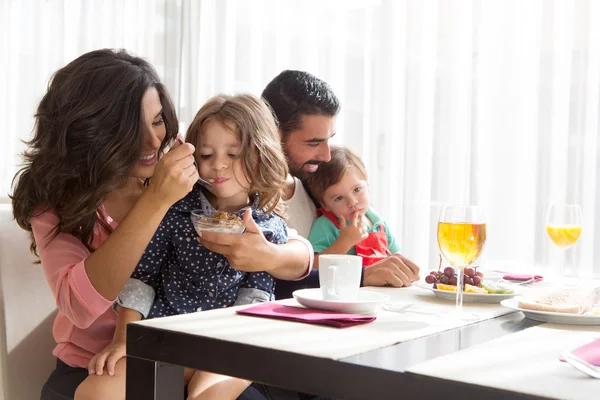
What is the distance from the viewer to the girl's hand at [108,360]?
5.19ft

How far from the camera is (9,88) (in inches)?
161

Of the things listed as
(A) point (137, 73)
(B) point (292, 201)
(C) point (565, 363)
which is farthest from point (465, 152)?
(C) point (565, 363)

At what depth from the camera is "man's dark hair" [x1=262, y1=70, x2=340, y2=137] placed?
8.66 feet

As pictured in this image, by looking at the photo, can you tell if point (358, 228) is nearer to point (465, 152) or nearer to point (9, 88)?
point (465, 152)

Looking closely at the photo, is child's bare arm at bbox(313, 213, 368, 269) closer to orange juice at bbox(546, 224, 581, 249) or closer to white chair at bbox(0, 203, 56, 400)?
orange juice at bbox(546, 224, 581, 249)

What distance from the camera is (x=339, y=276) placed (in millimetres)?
1379

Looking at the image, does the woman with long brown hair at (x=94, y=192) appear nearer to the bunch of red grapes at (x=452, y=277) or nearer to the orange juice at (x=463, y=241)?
the bunch of red grapes at (x=452, y=277)

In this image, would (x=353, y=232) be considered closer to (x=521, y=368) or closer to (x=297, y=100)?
(x=297, y=100)

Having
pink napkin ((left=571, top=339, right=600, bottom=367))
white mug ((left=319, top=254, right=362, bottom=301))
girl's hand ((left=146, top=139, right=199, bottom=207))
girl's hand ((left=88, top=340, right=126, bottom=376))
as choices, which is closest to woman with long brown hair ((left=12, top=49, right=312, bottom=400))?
girl's hand ((left=146, top=139, right=199, bottom=207))

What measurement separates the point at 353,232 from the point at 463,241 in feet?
3.49

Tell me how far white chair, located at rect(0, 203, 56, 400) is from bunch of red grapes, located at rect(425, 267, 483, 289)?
1.04m


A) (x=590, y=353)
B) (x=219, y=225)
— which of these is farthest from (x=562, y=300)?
(x=219, y=225)

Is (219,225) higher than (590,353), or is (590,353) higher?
(219,225)

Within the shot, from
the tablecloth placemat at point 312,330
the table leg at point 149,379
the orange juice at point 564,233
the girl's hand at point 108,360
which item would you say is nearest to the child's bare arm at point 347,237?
the orange juice at point 564,233
